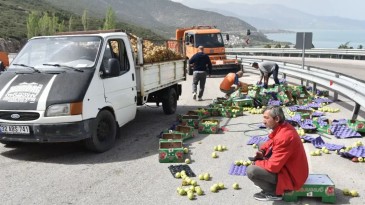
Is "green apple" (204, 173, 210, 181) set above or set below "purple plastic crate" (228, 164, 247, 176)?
above

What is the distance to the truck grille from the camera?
22.6 feet

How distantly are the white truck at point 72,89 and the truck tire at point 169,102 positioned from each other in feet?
7.05

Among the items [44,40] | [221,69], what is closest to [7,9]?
[221,69]

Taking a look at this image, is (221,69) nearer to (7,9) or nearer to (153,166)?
(153,166)

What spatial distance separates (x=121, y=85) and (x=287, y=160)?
4.36m

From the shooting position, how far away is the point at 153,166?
6930 mm

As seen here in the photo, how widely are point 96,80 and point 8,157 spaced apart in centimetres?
226

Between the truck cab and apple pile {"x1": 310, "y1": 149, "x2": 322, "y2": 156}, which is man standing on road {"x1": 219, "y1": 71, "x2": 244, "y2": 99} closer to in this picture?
apple pile {"x1": 310, "y1": 149, "x2": 322, "y2": 156}

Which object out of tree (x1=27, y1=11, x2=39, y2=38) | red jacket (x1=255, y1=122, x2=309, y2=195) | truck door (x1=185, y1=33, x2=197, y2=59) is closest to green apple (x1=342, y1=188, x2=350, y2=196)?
red jacket (x1=255, y1=122, x2=309, y2=195)

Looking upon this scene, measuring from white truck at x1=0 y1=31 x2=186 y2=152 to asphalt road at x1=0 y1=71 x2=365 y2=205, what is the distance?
481 millimetres

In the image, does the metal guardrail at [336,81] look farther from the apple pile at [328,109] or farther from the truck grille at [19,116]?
the truck grille at [19,116]

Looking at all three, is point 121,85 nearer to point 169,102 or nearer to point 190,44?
point 169,102

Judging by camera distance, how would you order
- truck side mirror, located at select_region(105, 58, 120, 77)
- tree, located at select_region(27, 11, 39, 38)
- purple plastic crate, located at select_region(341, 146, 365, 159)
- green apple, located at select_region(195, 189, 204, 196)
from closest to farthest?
green apple, located at select_region(195, 189, 204, 196)
purple plastic crate, located at select_region(341, 146, 365, 159)
truck side mirror, located at select_region(105, 58, 120, 77)
tree, located at select_region(27, 11, 39, 38)

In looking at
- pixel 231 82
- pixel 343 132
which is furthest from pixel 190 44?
pixel 343 132
